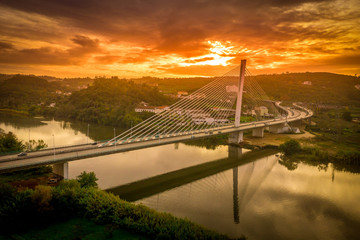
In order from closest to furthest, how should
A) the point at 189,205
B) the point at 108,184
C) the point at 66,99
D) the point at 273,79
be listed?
the point at 189,205 < the point at 108,184 < the point at 66,99 < the point at 273,79

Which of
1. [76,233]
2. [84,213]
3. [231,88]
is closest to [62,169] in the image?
[84,213]

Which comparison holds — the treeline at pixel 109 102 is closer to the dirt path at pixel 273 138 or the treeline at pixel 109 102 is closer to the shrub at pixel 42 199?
the dirt path at pixel 273 138

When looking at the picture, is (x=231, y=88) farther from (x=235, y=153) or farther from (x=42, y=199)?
(x=42, y=199)

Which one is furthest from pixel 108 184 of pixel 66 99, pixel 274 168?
pixel 66 99

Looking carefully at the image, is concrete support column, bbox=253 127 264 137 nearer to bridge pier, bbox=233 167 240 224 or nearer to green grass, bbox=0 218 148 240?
bridge pier, bbox=233 167 240 224

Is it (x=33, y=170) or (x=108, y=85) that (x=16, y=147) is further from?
(x=108, y=85)

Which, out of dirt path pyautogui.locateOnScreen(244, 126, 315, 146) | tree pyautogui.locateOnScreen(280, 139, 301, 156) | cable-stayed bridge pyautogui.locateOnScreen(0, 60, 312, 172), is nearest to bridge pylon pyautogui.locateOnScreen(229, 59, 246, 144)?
cable-stayed bridge pyautogui.locateOnScreen(0, 60, 312, 172)
